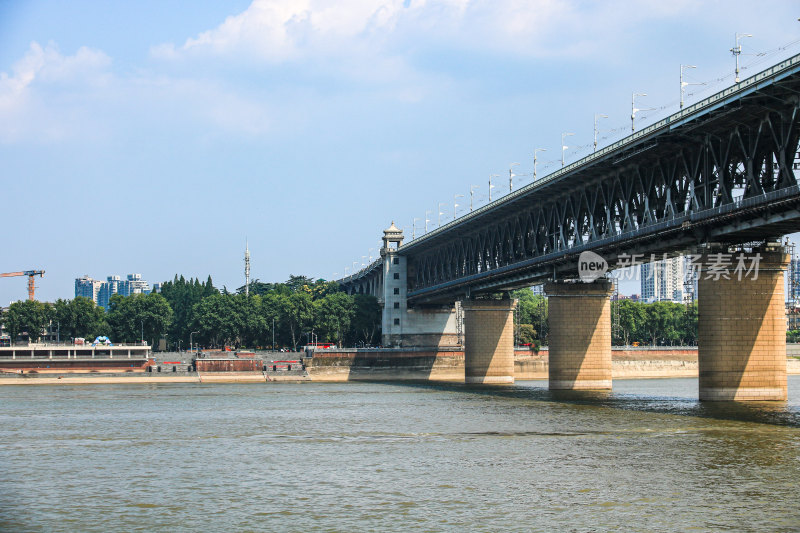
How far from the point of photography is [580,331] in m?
110

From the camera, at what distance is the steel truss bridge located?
66.1 meters

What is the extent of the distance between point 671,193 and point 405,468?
40780 mm

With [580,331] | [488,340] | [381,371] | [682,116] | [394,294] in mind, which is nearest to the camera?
[682,116]

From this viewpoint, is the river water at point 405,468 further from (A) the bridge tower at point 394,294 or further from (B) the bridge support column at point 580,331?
(A) the bridge tower at point 394,294

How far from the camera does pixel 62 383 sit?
149625mm

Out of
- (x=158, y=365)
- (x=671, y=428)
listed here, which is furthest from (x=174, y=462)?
(x=158, y=365)

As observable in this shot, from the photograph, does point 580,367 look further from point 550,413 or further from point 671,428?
point 671,428

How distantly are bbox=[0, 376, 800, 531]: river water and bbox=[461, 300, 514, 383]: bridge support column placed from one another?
4577cm

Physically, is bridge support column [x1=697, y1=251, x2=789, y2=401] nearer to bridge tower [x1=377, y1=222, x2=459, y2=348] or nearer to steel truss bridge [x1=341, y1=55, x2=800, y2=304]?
steel truss bridge [x1=341, y1=55, x2=800, y2=304]

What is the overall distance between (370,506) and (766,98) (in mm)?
40192

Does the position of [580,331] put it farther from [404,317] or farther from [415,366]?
[404,317]

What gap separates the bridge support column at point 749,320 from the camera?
77500 millimetres

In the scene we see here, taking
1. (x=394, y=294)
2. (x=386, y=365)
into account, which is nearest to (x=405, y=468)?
(x=386, y=365)

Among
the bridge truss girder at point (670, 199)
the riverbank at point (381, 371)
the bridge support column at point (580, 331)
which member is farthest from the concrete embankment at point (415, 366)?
the bridge support column at point (580, 331)
